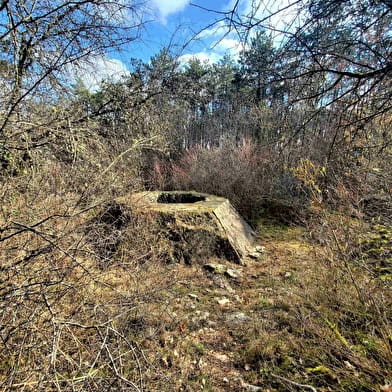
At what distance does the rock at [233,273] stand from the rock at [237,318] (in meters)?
0.91

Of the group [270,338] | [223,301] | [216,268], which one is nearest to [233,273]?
[216,268]

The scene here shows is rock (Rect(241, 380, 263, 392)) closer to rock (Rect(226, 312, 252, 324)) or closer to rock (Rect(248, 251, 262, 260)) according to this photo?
rock (Rect(226, 312, 252, 324))

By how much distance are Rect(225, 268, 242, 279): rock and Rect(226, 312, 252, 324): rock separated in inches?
35.9


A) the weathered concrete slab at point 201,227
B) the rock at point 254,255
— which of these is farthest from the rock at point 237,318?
the rock at point 254,255

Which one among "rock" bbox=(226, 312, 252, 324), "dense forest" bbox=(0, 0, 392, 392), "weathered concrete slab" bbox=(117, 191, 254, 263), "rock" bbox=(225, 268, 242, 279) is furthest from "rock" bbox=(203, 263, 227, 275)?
"rock" bbox=(226, 312, 252, 324)

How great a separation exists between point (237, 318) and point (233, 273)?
1078 millimetres

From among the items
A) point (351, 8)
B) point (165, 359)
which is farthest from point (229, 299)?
point (351, 8)

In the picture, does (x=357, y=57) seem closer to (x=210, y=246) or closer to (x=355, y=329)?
(x=355, y=329)

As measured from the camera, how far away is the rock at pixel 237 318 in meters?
2.64

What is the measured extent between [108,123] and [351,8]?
10.4 feet

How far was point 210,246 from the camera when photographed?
13.6 feet

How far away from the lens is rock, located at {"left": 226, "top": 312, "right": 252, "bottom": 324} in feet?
8.66

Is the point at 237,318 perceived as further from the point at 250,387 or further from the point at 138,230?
the point at 138,230

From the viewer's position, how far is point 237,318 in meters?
2.69
